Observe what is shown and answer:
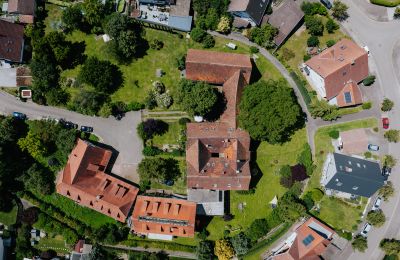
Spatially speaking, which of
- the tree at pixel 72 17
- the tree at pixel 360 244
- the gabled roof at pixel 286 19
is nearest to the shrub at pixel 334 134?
the tree at pixel 360 244

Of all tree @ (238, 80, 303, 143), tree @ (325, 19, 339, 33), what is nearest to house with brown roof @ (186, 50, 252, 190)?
tree @ (238, 80, 303, 143)

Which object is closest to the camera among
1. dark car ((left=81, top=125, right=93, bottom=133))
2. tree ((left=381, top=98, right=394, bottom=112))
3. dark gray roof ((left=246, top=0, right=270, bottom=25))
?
dark gray roof ((left=246, top=0, right=270, bottom=25))

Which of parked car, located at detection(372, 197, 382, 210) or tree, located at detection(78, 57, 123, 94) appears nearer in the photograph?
tree, located at detection(78, 57, 123, 94)

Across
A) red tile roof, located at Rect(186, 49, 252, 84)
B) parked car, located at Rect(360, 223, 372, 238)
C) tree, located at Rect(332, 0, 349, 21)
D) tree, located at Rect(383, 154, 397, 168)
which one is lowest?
parked car, located at Rect(360, 223, 372, 238)

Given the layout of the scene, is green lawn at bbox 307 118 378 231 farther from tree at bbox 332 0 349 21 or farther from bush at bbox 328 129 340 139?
tree at bbox 332 0 349 21

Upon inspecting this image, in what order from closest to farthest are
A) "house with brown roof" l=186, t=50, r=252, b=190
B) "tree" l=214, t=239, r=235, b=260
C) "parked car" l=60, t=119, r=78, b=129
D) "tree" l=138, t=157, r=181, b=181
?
Result: "house with brown roof" l=186, t=50, r=252, b=190 < "tree" l=138, t=157, r=181, b=181 < "tree" l=214, t=239, r=235, b=260 < "parked car" l=60, t=119, r=78, b=129

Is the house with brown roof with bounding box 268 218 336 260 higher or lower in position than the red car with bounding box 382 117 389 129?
lower

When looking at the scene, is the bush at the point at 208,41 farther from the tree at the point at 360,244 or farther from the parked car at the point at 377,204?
the tree at the point at 360,244

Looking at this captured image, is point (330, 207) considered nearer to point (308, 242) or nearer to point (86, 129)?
point (308, 242)
